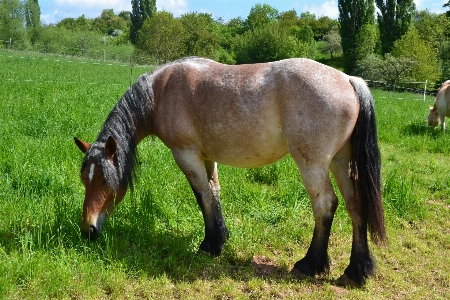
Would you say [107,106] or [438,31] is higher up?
[438,31]

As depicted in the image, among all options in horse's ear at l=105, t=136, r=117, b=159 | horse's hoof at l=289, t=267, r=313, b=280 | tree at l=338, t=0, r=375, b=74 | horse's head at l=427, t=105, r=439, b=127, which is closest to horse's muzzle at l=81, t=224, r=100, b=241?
horse's ear at l=105, t=136, r=117, b=159

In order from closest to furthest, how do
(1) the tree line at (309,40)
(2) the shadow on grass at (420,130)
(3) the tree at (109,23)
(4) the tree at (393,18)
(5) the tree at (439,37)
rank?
(2) the shadow on grass at (420,130) < (1) the tree line at (309,40) < (5) the tree at (439,37) < (4) the tree at (393,18) < (3) the tree at (109,23)

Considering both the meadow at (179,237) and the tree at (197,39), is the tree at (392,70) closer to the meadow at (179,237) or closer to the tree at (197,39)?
the tree at (197,39)

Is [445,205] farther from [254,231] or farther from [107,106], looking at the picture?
[107,106]

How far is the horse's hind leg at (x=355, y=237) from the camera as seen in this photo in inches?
140

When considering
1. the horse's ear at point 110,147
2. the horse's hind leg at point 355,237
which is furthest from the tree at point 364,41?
the horse's ear at point 110,147

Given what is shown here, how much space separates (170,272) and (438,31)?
49.9 metres

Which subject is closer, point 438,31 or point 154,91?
point 154,91

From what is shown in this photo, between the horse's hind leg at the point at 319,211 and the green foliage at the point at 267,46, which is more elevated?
the green foliage at the point at 267,46

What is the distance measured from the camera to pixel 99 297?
9.98 ft

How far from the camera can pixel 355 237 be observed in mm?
3645

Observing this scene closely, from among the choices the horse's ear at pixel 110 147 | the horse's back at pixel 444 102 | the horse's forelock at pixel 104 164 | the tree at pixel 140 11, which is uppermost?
the tree at pixel 140 11

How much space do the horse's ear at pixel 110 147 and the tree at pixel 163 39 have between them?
36502 millimetres

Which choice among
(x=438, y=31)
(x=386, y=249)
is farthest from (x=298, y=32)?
Result: (x=386, y=249)
